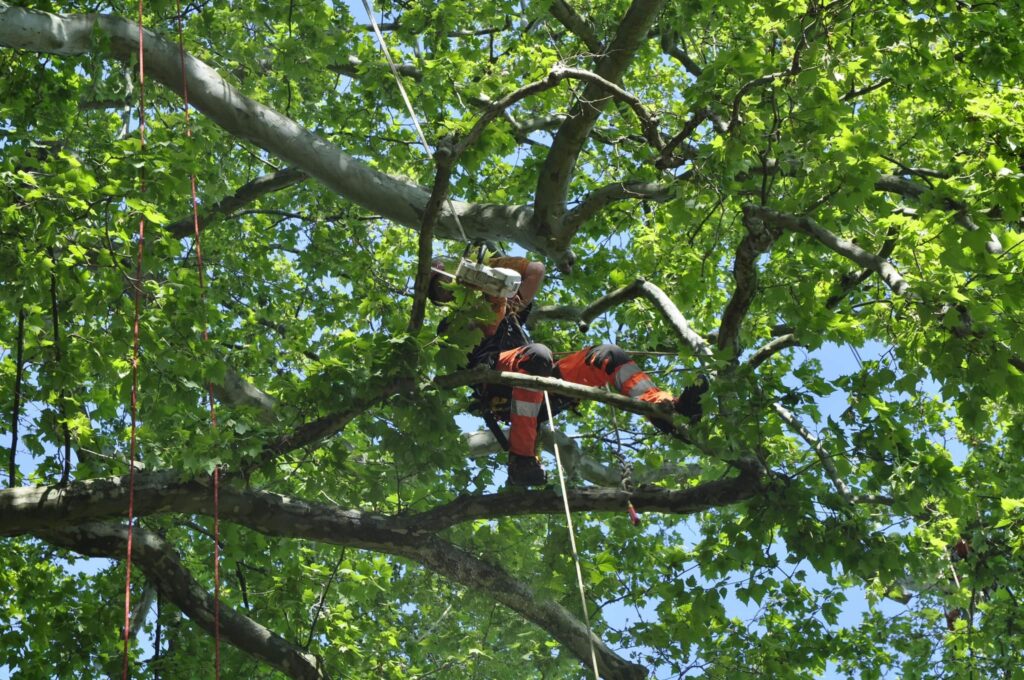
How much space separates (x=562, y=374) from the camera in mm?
7012

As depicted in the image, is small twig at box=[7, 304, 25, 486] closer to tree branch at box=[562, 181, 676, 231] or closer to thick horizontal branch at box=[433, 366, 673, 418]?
thick horizontal branch at box=[433, 366, 673, 418]

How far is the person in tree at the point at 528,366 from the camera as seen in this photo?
21.7ft

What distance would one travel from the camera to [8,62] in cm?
852

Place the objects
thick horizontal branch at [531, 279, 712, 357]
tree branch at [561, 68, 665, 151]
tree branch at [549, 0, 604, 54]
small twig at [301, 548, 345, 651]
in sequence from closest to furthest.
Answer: tree branch at [561, 68, 665, 151] < thick horizontal branch at [531, 279, 712, 357] < small twig at [301, 548, 345, 651] < tree branch at [549, 0, 604, 54]

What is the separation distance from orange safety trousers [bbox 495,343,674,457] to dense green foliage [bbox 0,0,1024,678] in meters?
0.40

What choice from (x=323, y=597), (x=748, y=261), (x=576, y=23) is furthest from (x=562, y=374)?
(x=576, y=23)

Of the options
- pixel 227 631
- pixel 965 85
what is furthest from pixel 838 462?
pixel 227 631

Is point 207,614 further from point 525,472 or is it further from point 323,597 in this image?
point 525,472

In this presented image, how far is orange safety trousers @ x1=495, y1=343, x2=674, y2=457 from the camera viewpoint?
21.6 feet

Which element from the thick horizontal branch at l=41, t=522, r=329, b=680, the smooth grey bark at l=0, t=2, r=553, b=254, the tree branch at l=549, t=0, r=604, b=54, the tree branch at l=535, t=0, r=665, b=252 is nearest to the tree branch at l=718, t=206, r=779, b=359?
the tree branch at l=535, t=0, r=665, b=252

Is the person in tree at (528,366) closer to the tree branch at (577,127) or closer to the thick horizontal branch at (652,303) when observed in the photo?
the thick horizontal branch at (652,303)

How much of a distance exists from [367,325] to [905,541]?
16.9ft

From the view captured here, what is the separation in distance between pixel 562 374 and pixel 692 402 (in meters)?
1.05

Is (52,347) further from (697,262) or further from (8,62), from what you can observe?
(697,262)
